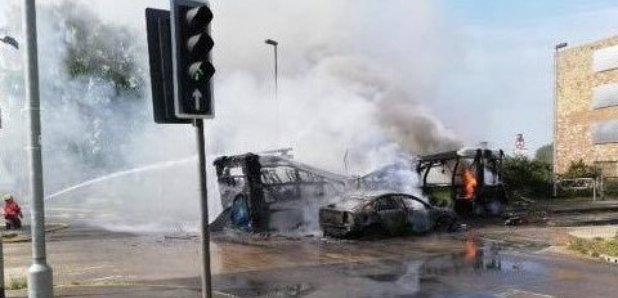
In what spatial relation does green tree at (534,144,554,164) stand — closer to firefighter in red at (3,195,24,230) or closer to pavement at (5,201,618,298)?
pavement at (5,201,618,298)

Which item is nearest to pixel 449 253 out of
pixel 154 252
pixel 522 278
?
pixel 522 278

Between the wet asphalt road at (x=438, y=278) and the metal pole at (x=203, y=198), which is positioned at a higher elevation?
the metal pole at (x=203, y=198)

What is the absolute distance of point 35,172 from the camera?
7141 millimetres

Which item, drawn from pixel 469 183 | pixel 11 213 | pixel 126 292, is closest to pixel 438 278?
pixel 126 292

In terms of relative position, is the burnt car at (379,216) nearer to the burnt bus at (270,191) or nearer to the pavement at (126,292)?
the burnt bus at (270,191)

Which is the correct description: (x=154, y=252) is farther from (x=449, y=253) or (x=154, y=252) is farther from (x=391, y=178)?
(x=391, y=178)

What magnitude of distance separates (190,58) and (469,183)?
16.9 meters

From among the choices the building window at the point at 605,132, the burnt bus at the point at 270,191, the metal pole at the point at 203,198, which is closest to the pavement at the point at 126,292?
the metal pole at the point at 203,198

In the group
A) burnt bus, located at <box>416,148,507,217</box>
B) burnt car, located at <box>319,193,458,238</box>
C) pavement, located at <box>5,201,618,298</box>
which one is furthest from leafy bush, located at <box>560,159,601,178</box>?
burnt car, located at <box>319,193,458,238</box>

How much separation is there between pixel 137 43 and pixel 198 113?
3548cm

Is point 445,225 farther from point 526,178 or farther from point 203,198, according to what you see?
point 526,178

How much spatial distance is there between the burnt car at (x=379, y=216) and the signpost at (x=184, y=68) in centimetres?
1080

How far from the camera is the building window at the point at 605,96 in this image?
138 feet

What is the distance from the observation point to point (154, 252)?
15.8 metres
